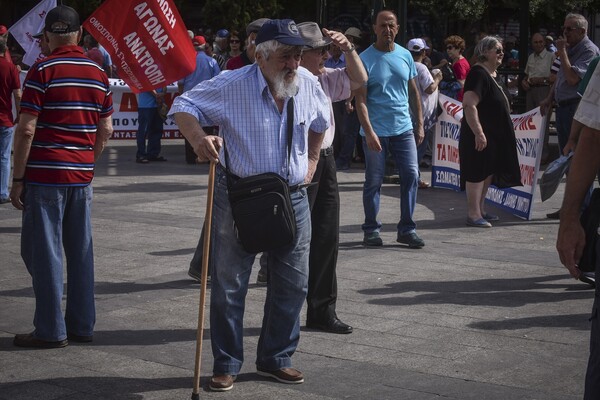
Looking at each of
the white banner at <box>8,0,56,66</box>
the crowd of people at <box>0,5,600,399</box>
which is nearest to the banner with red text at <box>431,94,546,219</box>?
the crowd of people at <box>0,5,600,399</box>

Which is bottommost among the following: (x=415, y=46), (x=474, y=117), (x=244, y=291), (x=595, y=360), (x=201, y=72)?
(x=244, y=291)

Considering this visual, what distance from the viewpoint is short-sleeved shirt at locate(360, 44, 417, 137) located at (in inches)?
384

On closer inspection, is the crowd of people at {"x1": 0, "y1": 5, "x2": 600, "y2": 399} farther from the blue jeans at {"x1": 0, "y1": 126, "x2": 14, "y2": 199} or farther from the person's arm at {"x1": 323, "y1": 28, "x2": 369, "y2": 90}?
the blue jeans at {"x1": 0, "y1": 126, "x2": 14, "y2": 199}

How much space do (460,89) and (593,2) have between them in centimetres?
2379

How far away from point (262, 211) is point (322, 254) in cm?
141

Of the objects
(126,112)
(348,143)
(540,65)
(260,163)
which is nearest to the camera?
(260,163)

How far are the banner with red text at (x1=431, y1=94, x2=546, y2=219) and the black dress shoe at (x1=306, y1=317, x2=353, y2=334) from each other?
512 centimetres

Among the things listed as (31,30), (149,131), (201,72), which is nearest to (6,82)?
(201,72)

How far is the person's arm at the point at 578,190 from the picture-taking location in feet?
12.6

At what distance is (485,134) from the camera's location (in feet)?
35.1

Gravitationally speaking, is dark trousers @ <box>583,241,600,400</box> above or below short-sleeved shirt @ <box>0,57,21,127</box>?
below

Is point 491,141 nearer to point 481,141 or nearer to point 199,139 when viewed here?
point 481,141

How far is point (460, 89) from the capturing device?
632 inches

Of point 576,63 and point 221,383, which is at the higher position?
point 576,63
